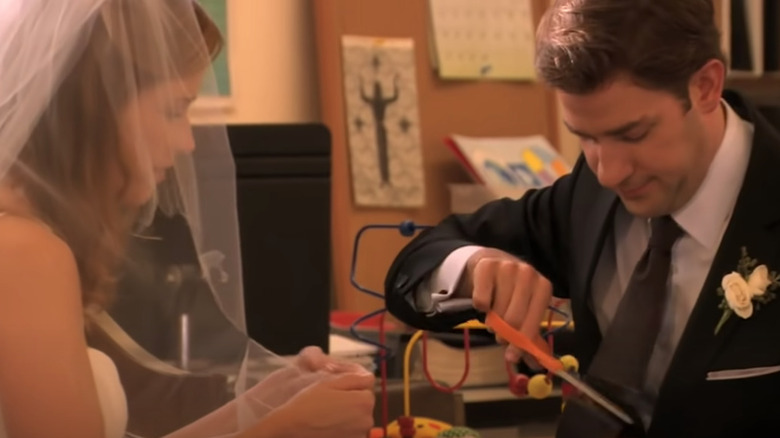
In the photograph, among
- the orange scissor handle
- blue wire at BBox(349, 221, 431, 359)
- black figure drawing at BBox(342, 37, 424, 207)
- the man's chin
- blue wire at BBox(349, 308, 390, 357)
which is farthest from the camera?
black figure drawing at BBox(342, 37, 424, 207)

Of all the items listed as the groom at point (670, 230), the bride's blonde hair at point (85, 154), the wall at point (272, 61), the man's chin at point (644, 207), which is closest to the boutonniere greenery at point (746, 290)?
the groom at point (670, 230)

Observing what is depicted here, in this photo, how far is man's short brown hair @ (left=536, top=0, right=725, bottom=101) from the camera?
48.3 inches

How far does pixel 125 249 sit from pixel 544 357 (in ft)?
1.52

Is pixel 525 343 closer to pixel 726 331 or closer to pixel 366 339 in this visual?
pixel 726 331

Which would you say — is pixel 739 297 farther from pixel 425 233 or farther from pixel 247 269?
pixel 247 269

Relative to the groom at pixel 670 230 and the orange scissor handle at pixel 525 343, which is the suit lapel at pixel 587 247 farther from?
the orange scissor handle at pixel 525 343

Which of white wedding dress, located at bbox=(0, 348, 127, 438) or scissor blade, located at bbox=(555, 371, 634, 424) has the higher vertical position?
white wedding dress, located at bbox=(0, 348, 127, 438)

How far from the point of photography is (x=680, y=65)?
124 centimetres

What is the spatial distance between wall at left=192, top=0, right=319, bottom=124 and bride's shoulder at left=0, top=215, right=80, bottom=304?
4.13 ft

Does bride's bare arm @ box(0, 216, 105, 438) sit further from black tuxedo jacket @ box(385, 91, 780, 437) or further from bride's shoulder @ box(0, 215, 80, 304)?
black tuxedo jacket @ box(385, 91, 780, 437)

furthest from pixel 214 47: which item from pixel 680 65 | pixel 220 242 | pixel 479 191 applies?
pixel 479 191

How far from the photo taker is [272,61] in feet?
7.75

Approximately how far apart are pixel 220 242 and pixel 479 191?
3.78 ft

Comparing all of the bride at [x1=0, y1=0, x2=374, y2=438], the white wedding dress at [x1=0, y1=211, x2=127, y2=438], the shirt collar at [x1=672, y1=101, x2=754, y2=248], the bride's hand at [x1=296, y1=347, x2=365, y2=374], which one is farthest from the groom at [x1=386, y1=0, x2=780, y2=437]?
the white wedding dress at [x1=0, y1=211, x2=127, y2=438]
